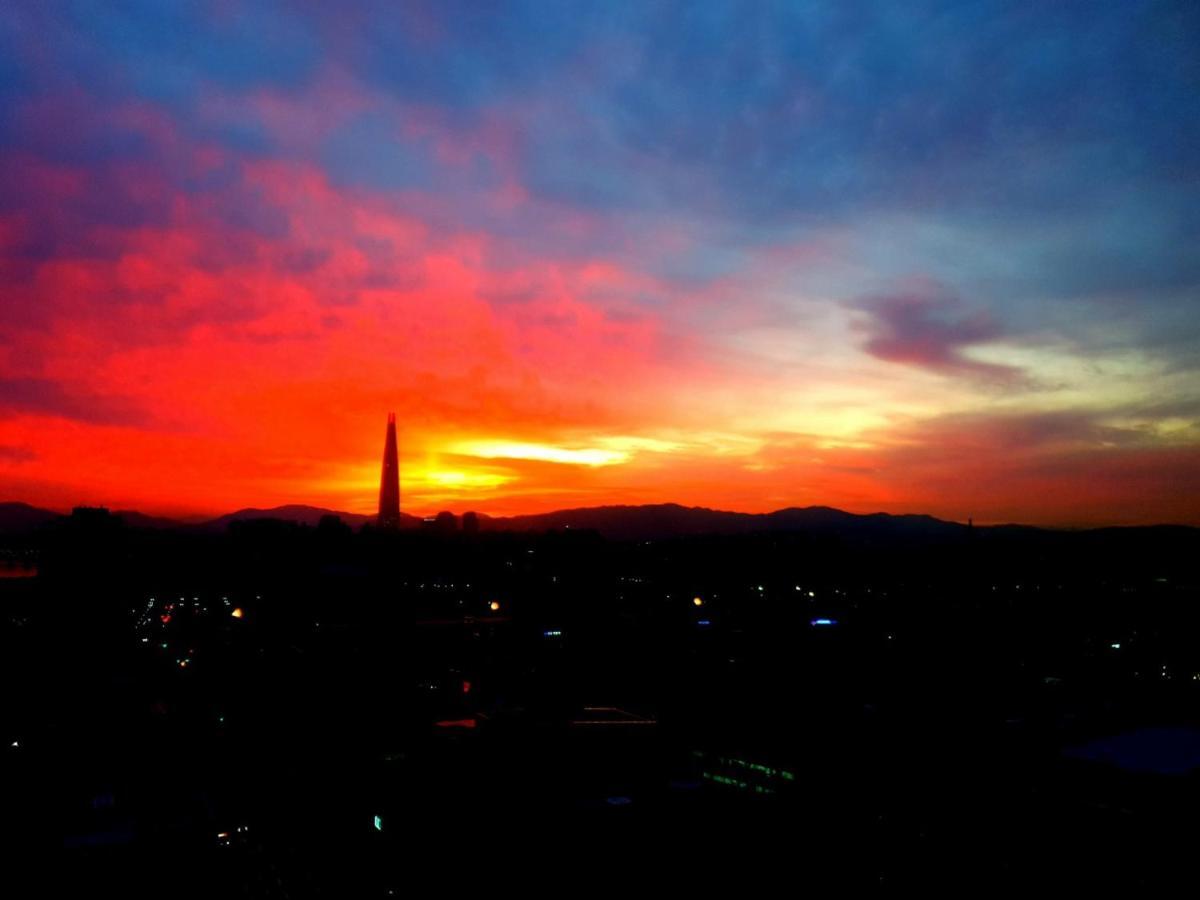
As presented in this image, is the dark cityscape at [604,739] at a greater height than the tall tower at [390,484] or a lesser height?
lesser

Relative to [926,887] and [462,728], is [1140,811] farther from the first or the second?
[462,728]

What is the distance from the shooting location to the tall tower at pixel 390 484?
112m

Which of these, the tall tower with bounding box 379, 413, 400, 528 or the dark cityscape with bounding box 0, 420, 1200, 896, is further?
the tall tower with bounding box 379, 413, 400, 528

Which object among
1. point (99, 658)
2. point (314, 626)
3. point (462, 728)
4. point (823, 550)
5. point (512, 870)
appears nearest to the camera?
point (512, 870)

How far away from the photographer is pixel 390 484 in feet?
371

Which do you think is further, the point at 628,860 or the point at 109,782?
the point at 109,782

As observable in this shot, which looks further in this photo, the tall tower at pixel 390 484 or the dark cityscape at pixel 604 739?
the tall tower at pixel 390 484

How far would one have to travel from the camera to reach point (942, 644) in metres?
28.3

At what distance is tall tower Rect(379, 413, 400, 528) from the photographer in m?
112

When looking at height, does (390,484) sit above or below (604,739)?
above

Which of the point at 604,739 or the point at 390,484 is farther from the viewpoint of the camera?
the point at 390,484

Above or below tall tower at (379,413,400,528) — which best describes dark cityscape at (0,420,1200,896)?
below

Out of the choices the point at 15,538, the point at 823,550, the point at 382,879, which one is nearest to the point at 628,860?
the point at 382,879

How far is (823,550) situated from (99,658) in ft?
176
